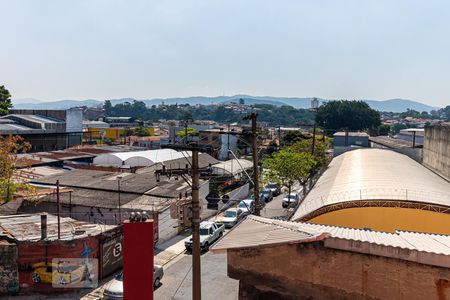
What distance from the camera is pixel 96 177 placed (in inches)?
1084

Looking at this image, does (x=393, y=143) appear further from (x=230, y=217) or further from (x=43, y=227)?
(x=43, y=227)

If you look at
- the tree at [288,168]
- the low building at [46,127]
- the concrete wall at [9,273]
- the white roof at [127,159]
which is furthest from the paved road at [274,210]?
the low building at [46,127]

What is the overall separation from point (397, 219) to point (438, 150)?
679 inches

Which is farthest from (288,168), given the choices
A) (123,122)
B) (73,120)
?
(123,122)

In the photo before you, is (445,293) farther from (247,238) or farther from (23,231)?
(23,231)

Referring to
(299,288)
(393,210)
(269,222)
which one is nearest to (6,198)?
(269,222)

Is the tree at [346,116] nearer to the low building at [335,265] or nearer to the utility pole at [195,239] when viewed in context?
the low building at [335,265]

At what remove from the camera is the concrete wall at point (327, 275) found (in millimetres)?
7695

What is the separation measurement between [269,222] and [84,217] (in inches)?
557

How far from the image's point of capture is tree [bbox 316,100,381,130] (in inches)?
3939

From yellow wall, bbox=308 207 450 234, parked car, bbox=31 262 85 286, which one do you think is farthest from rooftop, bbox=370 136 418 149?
parked car, bbox=31 262 85 286

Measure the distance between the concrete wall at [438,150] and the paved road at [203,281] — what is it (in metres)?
17.8

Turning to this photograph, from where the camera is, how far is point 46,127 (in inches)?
1909

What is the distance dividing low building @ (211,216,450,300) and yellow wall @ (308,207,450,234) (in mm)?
5687
